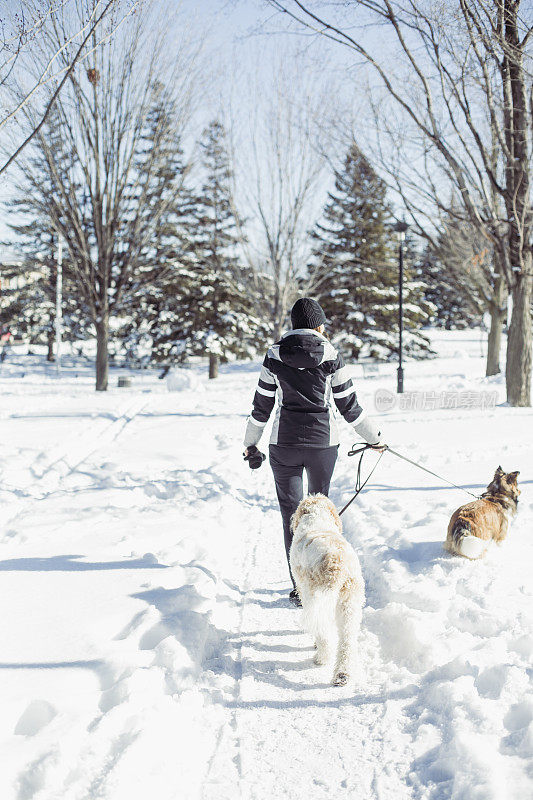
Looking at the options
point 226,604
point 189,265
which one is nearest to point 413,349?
point 189,265

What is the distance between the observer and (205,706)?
2922 mm

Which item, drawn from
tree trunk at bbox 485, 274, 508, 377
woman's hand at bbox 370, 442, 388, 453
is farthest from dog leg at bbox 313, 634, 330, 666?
tree trunk at bbox 485, 274, 508, 377

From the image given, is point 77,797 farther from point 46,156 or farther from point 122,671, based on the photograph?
point 46,156

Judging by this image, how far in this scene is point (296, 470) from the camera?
13.2 feet

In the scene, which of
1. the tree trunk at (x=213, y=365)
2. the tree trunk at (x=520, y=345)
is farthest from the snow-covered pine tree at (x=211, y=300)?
the tree trunk at (x=520, y=345)

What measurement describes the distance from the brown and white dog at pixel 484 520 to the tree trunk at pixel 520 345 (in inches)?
302

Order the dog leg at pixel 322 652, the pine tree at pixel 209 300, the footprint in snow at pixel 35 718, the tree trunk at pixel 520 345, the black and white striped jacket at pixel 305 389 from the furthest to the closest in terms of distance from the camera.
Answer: the pine tree at pixel 209 300 < the tree trunk at pixel 520 345 < the black and white striped jacket at pixel 305 389 < the dog leg at pixel 322 652 < the footprint in snow at pixel 35 718

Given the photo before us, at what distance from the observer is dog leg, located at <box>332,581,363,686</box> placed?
3125 millimetres

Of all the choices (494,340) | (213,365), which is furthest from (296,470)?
(213,365)

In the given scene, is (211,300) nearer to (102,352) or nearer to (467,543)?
(102,352)

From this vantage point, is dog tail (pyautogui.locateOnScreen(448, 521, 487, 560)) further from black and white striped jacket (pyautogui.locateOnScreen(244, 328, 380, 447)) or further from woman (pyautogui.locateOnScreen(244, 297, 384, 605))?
black and white striped jacket (pyautogui.locateOnScreen(244, 328, 380, 447))

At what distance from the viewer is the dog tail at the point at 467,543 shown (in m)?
4.31

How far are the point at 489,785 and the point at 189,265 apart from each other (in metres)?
28.5

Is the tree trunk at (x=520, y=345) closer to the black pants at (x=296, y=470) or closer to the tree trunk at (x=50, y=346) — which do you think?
the black pants at (x=296, y=470)
